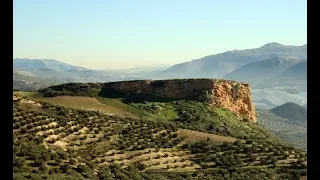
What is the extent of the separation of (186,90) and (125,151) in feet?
119

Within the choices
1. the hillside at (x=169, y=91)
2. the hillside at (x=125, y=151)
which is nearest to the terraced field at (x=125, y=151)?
the hillside at (x=125, y=151)

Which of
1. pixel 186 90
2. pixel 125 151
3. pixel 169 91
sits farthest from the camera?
A: pixel 186 90

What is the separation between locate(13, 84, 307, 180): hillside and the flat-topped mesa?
2418cm

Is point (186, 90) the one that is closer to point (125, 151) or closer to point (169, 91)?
point (169, 91)

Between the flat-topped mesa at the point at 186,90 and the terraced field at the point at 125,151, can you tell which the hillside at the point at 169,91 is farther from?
the terraced field at the point at 125,151

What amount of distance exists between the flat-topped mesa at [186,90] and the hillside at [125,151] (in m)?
24.2

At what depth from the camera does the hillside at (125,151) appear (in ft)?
76.7

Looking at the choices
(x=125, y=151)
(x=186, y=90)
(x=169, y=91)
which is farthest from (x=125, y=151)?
(x=186, y=90)

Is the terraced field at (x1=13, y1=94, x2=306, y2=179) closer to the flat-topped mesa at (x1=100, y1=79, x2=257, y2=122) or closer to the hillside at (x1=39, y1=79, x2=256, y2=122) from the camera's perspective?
the hillside at (x1=39, y1=79, x2=256, y2=122)

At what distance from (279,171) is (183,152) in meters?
8.18

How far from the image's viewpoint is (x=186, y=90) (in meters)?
67.3

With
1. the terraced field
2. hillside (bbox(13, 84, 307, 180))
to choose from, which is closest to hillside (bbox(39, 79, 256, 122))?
hillside (bbox(13, 84, 307, 180))
